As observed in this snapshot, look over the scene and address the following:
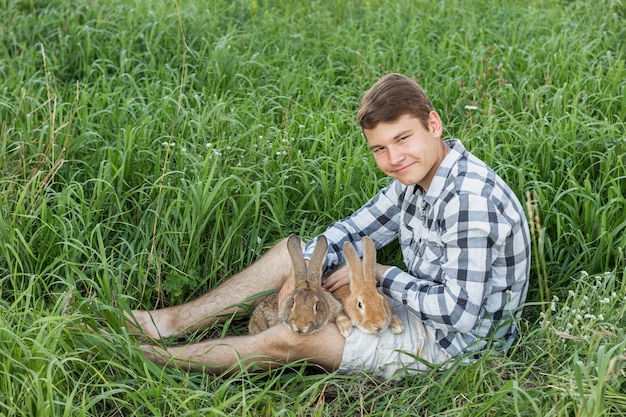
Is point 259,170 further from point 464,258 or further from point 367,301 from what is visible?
point 464,258

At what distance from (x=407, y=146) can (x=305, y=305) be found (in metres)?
0.83

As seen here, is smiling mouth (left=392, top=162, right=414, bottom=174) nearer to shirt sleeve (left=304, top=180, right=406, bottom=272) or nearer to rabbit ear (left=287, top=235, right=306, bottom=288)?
shirt sleeve (left=304, top=180, right=406, bottom=272)

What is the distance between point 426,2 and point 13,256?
4.50m

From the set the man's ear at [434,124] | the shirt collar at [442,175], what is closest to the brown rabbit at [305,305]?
the shirt collar at [442,175]

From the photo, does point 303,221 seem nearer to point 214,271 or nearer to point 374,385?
point 214,271

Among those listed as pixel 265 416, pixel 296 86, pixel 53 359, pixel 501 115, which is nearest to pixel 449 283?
pixel 265 416

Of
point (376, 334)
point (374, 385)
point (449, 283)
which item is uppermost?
point (449, 283)

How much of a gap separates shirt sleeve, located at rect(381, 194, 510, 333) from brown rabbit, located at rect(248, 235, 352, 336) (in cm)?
39

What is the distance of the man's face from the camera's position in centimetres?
361

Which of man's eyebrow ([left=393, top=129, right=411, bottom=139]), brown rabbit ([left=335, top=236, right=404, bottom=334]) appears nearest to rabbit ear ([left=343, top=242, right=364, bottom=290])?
brown rabbit ([left=335, top=236, right=404, bottom=334])

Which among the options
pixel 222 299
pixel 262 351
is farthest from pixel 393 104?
pixel 222 299

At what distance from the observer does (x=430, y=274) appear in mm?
3760

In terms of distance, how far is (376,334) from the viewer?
3.62 meters

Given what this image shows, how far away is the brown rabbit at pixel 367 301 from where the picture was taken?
361cm
